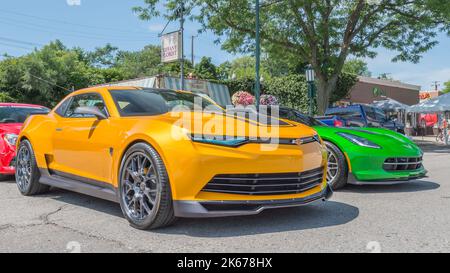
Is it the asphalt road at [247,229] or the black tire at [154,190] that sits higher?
the black tire at [154,190]

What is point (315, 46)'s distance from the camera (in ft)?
56.9

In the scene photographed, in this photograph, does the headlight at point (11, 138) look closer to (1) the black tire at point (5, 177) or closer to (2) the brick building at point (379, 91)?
(1) the black tire at point (5, 177)

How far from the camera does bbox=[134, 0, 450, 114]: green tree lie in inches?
656

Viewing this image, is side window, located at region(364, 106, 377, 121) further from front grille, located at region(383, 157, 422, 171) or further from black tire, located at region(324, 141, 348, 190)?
black tire, located at region(324, 141, 348, 190)

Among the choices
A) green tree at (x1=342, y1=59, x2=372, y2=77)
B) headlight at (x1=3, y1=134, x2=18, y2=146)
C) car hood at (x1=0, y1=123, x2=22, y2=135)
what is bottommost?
headlight at (x1=3, y1=134, x2=18, y2=146)

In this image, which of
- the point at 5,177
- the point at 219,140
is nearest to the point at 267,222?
the point at 219,140

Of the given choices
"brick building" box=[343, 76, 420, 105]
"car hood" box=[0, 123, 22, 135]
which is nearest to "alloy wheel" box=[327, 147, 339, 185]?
"car hood" box=[0, 123, 22, 135]

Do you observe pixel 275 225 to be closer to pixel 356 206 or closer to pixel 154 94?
pixel 356 206

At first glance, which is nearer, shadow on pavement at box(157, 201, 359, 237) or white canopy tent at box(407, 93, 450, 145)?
shadow on pavement at box(157, 201, 359, 237)

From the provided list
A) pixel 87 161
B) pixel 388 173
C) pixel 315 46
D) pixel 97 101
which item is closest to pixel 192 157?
pixel 87 161

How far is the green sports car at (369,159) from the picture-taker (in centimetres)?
574

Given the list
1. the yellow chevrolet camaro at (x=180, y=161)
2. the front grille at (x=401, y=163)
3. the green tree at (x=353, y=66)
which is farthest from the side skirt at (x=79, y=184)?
the green tree at (x=353, y=66)

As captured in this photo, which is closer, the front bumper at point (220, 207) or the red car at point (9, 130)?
the front bumper at point (220, 207)

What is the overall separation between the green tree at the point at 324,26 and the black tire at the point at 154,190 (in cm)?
1323
